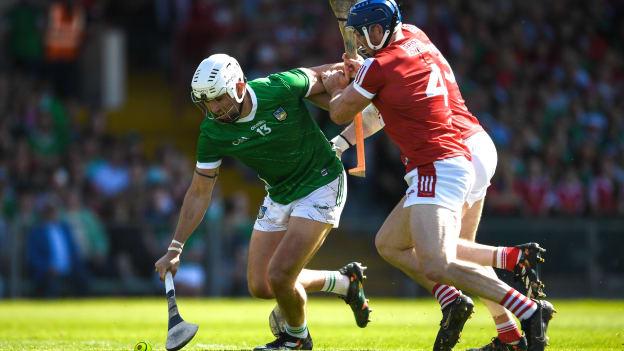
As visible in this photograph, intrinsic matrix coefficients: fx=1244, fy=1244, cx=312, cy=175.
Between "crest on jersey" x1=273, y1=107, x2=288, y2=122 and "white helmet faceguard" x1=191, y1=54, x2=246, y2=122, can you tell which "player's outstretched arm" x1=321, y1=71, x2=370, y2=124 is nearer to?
"crest on jersey" x1=273, y1=107, x2=288, y2=122

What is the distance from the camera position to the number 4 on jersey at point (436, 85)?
9.02 meters

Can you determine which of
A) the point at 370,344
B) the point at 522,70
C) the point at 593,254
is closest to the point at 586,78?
the point at 522,70

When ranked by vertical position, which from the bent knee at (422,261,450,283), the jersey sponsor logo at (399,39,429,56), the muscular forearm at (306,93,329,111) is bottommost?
the bent knee at (422,261,450,283)

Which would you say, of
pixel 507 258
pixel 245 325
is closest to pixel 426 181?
pixel 507 258

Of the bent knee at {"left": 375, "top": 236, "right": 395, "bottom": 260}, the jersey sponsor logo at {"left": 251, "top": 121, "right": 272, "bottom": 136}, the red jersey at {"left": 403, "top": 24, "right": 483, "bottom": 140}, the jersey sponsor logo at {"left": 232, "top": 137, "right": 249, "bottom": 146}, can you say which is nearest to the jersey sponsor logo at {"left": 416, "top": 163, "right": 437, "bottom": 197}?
the red jersey at {"left": 403, "top": 24, "right": 483, "bottom": 140}

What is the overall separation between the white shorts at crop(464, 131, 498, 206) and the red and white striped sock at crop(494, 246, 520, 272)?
0.43m

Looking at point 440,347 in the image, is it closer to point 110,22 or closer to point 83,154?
point 83,154

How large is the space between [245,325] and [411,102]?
571 centimetres

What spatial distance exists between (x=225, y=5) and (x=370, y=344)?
14.9 meters

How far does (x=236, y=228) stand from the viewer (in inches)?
769

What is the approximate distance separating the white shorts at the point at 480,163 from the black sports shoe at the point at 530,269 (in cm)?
52

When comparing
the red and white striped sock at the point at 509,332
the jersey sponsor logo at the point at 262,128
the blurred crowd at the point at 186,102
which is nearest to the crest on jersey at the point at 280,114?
the jersey sponsor logo at the point at 262,128

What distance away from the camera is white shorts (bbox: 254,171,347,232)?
389 inches

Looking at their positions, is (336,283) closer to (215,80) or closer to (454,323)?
(454,323)
